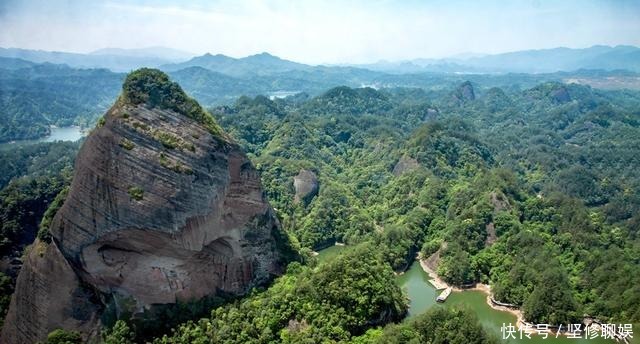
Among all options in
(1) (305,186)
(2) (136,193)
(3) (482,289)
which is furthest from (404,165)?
(2) (136,193)

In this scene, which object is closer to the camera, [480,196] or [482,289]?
[482,289]

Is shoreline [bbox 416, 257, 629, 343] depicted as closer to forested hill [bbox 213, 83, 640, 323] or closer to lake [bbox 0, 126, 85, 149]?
forested hill [bbox 213, 83, 640, 323]

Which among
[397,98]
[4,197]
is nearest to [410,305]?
Result: [4,197]

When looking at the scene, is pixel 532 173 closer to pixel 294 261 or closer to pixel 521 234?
pixel 521 234

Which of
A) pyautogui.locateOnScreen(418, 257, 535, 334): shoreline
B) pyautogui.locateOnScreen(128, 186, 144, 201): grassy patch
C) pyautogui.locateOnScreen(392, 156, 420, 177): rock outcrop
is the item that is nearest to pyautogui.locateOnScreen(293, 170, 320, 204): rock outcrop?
pyautogui.locateOnScreen(392, 156, 420, 177): rock outcrop

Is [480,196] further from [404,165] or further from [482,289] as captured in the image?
[404,165]

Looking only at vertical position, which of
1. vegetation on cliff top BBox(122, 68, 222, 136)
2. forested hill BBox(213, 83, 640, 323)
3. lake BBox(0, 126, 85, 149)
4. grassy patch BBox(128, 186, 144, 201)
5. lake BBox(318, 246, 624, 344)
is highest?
vegetation on cliff top BBox(122, 68, 222, 136)

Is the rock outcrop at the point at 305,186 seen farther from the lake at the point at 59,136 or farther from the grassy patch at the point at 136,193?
the lake at the point at 59,136
